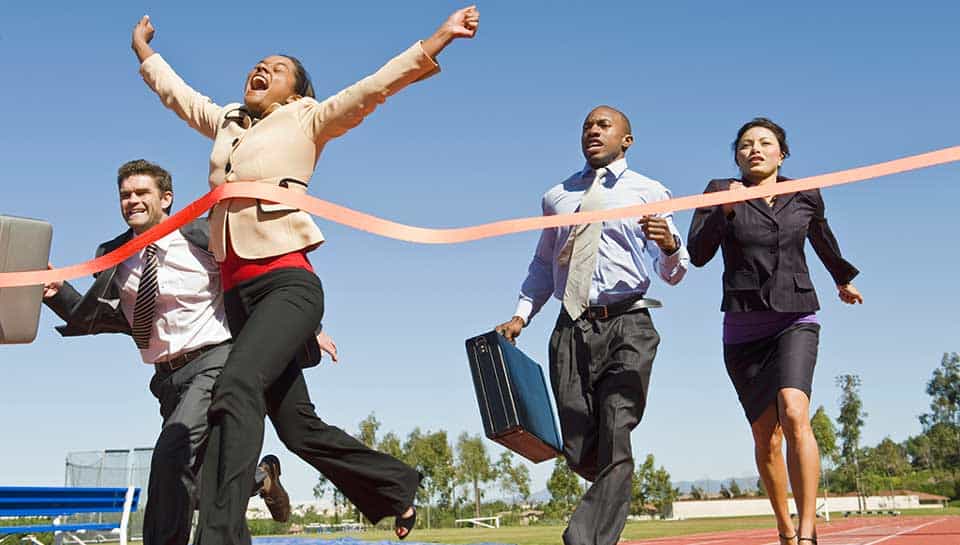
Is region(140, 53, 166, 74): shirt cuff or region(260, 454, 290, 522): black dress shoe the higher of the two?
region(140, 53, 166, 74): shirt cuff

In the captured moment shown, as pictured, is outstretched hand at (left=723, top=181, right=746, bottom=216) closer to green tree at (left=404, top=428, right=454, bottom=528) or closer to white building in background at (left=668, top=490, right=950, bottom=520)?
green tree at (left=404, top=428, right=454, bottom=528)

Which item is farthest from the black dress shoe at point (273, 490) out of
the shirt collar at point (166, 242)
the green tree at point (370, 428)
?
the green tree at point (370, 428)

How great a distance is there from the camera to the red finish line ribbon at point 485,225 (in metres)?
4.21

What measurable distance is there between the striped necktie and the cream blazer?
96 cm

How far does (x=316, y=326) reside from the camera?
12.0ft

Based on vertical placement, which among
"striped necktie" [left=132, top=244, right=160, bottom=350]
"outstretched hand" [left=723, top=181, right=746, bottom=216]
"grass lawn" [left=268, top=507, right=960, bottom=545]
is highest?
"outstretched hand" [left=723, top=181, right=746, bottom=216]

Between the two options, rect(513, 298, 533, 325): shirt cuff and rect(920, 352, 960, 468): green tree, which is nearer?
rect(513, 298, 533, 325): shirt cuff

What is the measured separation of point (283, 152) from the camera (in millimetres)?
3766

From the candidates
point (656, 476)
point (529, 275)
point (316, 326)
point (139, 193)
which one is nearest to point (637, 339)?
point (529, 275)

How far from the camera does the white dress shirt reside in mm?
4559

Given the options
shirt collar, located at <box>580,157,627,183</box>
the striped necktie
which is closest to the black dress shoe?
the striped necktie

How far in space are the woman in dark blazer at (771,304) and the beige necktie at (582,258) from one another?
64 cm

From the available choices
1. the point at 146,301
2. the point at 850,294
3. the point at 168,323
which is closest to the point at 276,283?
the point at 168,323

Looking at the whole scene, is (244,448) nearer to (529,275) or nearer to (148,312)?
(148,312)
